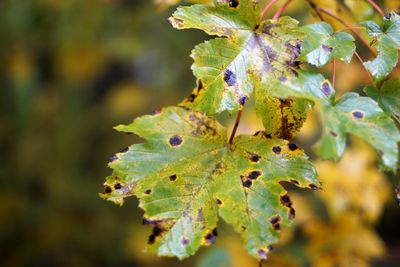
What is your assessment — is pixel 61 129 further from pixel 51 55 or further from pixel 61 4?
pixel 61 4

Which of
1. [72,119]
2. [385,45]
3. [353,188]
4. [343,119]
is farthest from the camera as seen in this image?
[72,119]

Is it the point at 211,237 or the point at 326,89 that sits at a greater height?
the point at 326,89

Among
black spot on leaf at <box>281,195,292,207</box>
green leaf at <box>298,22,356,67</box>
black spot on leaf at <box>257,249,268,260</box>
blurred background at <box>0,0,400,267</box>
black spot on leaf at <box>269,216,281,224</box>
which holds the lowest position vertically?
blurred background at <box>0,0,400,267</box>

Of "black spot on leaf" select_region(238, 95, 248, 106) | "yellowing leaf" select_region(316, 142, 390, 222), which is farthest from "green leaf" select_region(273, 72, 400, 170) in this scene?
"yellowing leaf" select_region(316, 142, 390, 222)

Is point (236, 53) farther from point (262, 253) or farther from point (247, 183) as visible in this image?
point (262, 253)

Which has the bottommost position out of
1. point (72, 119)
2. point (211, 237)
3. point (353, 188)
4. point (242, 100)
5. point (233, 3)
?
point (72, 119)

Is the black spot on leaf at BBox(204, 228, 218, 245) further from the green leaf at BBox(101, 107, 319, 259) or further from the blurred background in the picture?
the blurred background

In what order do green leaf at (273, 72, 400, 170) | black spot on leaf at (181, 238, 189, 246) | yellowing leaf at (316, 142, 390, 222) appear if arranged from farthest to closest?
yellowing leaf at (316, 142, 390, 222) < black spot on leaf at (181, 238, 189, 246) < green leaf at (273, 72, 400, 170)

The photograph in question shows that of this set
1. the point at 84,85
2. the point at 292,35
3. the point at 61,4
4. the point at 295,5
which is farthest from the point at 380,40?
the point at 84,85

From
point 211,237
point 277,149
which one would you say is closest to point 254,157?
point 277,149
